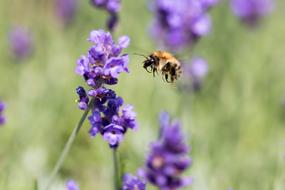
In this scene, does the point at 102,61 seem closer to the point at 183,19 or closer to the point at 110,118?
the point at 110,118

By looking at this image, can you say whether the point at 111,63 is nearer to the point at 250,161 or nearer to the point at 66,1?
the point at 250,161

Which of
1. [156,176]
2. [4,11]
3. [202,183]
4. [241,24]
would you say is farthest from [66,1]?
[156,176]

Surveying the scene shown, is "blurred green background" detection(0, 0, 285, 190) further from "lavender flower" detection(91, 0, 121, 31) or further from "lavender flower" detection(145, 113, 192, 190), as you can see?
"lavender flower" detection(145, 113, 192, 190)

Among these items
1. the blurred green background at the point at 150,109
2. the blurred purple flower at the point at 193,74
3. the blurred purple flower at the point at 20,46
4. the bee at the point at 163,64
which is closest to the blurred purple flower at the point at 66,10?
the blurred green background at the point at 150,109

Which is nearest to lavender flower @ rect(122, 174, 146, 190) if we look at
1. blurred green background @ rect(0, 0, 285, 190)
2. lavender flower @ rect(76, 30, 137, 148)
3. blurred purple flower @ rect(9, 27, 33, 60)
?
lavender flower @ rect(76, 30, 137, 148)

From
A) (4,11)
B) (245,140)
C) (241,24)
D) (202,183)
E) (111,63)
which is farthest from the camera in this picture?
(4,11)

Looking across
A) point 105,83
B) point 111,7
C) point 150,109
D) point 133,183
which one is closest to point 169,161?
point 133,183

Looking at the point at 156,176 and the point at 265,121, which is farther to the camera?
the point at 265,121
